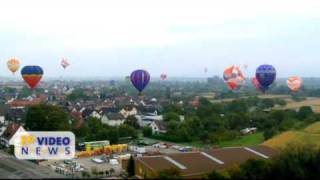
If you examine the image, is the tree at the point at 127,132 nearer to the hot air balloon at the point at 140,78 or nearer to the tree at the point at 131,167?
the hot air balloon at the point at 140,78

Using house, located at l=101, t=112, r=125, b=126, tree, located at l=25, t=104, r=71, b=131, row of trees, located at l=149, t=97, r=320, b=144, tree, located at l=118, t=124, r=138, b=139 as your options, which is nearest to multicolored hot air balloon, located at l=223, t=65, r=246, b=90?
row of trees, located at l=149, t=97, r=320, b=144

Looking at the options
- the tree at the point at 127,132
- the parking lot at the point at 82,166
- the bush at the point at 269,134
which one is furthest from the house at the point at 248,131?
the parking lot at the point at 82,166

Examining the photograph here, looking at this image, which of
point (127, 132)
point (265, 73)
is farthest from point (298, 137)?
point (127, 132)

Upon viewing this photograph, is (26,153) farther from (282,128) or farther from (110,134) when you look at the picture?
(282,128)

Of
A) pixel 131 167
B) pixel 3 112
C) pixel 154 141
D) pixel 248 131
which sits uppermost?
pixel 3 112

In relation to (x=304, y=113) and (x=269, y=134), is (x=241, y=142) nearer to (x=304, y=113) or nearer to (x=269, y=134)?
(x=269, y=134)

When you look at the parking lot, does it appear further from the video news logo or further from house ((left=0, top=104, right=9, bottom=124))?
house ((left=0, top=104, right=9, bottom=124))
